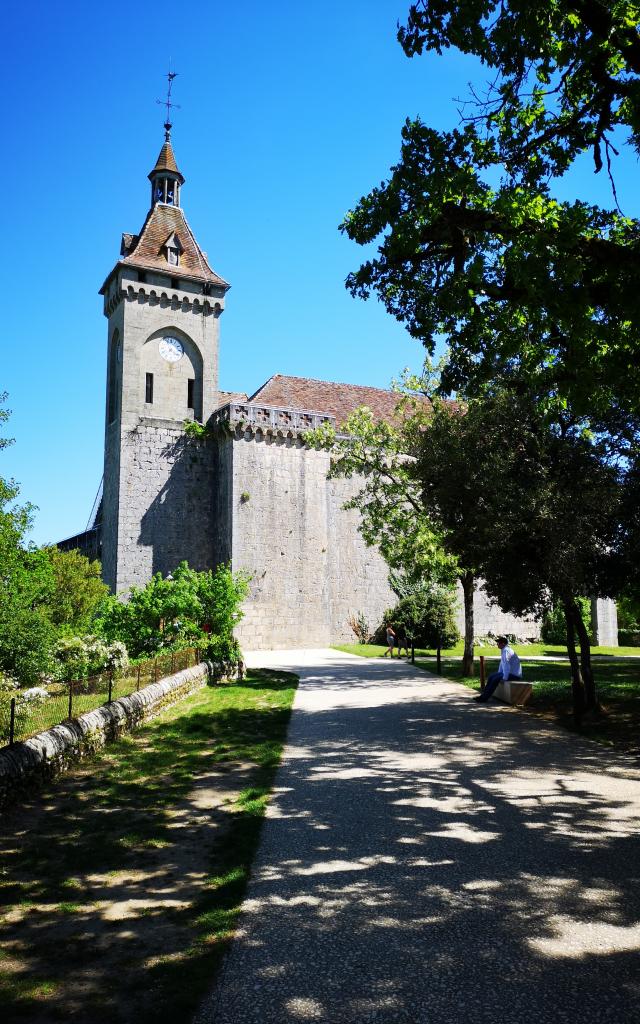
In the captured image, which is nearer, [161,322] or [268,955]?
[268,955]

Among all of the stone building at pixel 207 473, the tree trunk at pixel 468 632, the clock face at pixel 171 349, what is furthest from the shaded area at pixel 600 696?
the clock face at pixel 171 349

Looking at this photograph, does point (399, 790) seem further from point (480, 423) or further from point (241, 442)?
point (241, 442)

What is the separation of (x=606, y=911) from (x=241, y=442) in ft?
86.6

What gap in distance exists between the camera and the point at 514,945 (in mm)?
3611

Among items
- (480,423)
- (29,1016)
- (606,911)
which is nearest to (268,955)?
(29,1016)

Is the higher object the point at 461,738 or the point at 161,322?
the point at 161,322

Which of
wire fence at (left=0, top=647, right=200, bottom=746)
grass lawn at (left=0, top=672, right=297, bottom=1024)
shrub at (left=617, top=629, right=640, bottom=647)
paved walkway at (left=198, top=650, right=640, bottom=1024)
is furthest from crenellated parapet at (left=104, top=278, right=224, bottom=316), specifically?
shrub at (left=617, top=629, right=640, bottom=647)

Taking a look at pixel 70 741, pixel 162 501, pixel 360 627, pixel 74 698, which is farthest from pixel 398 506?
pixel 70 741

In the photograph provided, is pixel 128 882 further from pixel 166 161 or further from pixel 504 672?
pixel 166 161

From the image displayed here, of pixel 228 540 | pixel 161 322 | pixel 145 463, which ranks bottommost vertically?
pixel 228 540

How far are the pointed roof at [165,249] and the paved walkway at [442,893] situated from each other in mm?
27874

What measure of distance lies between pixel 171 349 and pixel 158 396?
8.13 ft

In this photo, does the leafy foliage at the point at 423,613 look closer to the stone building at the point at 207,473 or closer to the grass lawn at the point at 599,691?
the grass lawn at the point at 599,691

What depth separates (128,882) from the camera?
4562 millimetres
